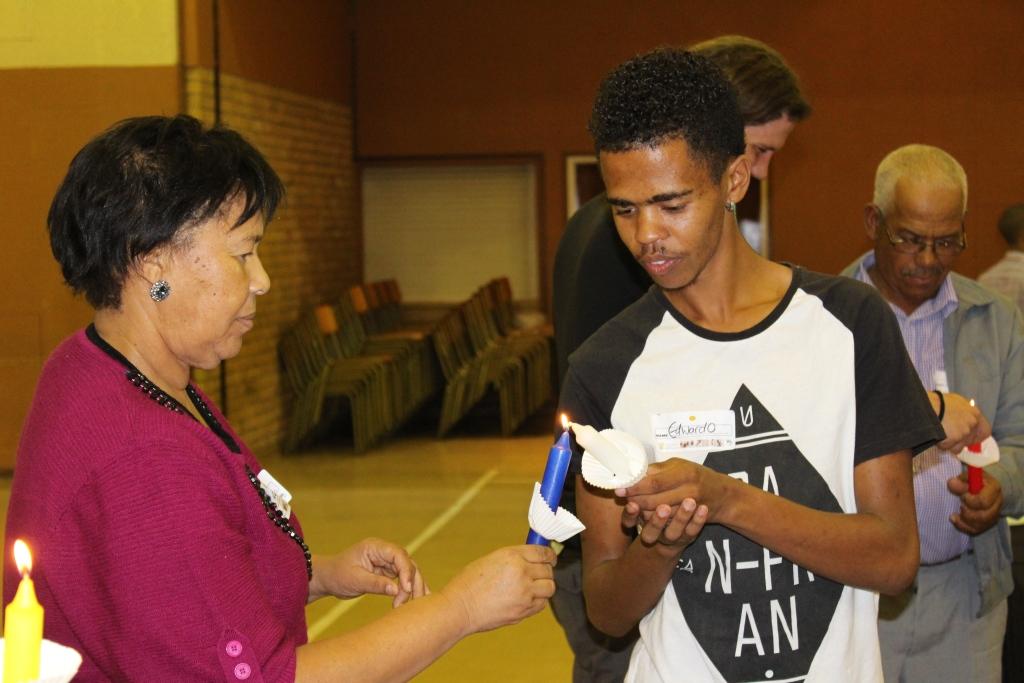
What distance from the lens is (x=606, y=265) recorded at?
245 cm

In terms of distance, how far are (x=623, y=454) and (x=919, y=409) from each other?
0.56m

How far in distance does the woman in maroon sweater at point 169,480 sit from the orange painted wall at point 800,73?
1064 centimetres

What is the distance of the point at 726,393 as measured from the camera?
1904 millimetres

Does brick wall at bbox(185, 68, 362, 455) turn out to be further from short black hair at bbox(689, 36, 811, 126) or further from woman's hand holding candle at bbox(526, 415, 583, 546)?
woman's hand holding candle at bbox(526, 415, 583, 546)

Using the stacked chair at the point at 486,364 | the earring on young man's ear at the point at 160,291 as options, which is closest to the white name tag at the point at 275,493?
the earring on young man's ear at the point at 160,291

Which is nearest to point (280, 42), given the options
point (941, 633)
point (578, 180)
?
point (578, 180)

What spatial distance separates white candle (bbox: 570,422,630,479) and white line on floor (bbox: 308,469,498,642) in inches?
141

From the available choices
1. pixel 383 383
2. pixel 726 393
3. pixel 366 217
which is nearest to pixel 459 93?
pixel 366 217

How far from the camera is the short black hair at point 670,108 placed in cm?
188

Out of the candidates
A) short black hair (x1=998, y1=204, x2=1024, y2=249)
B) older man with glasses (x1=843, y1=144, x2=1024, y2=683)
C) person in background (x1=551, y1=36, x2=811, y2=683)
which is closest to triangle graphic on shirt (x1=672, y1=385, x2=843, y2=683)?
person in background (x1=551, y1=36, x2=811, y2=683)

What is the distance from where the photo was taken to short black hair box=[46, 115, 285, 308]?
166 cm

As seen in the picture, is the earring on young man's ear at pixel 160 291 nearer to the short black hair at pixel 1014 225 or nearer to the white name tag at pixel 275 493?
the white name tag at pixel 275 493

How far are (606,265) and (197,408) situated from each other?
2.99ft

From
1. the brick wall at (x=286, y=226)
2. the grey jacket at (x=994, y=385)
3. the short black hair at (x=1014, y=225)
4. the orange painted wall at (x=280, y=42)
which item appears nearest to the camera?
the grey jacket at (x=994, y=385)
